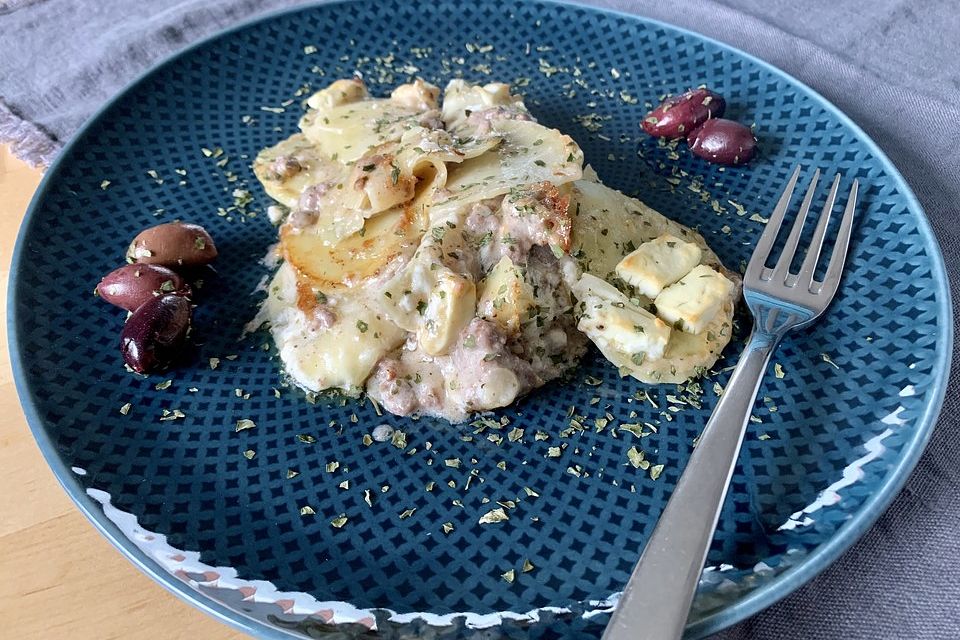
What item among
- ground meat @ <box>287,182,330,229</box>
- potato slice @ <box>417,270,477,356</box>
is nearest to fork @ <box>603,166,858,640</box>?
potato slice @ <box>417,270,477,356</box>

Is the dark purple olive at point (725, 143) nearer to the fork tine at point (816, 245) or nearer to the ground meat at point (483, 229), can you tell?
the fork tine at point (816, 245)

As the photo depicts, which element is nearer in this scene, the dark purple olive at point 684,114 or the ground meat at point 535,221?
the ground meat at point 535,221

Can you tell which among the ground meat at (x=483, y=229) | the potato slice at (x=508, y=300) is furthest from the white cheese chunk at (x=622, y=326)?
the ground meat at (x=483, y=229)

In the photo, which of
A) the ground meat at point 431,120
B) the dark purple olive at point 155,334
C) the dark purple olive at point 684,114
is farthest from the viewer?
the dark purple olive at point 684,114

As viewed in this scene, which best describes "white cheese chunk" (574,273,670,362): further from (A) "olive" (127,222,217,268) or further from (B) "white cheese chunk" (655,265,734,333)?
(A) "olive" (127,222,217,268)

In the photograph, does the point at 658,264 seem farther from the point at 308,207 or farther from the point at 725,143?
the point at 308,207

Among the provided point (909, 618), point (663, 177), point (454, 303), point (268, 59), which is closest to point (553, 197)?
point (454, 303)

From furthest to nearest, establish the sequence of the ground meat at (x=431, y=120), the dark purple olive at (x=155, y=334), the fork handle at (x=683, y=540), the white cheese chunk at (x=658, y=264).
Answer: the ground meat at (x=431, y=120) < the white cheese chunk at (x=658, y=264) < the dark purple olive at (x=155, y=334) < the fork handle at (x=683, y=540)
